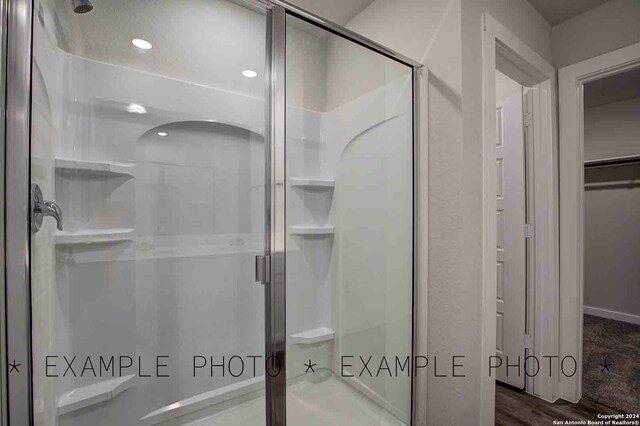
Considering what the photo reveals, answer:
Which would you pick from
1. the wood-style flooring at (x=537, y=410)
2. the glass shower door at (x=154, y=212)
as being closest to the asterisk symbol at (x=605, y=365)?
the wood-style flooring at (x=537, y=410)

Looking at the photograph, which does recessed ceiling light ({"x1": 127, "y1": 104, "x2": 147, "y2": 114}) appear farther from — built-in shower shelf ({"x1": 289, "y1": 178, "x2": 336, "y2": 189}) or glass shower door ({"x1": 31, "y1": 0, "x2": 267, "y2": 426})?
built-in shower shelf ({"x1": 289, "y1": 178, "x2": 336, "y2": 189})

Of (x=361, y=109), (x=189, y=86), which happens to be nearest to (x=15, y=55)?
(x=189, y=86)

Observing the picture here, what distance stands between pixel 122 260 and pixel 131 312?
0.26 meters

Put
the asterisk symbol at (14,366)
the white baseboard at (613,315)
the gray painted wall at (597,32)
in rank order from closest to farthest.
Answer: the asterisk symbol at (14,366)
the gray painted wall at (597,32)
the white baseboard at (613,315)

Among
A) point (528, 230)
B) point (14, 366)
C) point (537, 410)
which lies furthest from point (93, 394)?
point (528, 230)

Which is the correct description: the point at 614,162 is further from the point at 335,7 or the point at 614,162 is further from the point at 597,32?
the point at 335,7

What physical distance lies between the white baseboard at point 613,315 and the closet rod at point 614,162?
5.71ft

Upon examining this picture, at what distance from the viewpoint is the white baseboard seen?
3.52 metres

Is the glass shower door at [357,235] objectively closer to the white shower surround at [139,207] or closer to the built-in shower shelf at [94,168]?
the white shower surround at [139,207]

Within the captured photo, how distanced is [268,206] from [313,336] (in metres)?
0.76

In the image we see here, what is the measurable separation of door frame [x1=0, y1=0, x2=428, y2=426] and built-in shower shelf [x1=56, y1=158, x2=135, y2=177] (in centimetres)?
44

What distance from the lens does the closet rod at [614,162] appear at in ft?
10.9

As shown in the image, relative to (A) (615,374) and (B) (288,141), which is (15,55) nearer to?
(B) (288,141)

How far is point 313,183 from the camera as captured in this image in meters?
1.61
